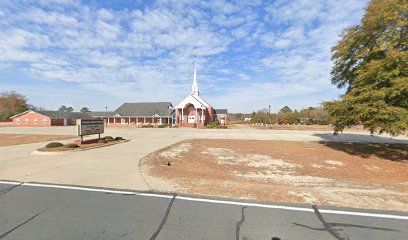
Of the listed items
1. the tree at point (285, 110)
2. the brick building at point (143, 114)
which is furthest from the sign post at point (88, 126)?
the tree at point (285, 110)

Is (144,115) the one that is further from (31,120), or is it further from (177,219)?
(177,219)

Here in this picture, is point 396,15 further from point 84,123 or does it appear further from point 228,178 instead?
point 84,123

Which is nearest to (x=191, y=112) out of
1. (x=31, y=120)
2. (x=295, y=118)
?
(x=295, y=118)

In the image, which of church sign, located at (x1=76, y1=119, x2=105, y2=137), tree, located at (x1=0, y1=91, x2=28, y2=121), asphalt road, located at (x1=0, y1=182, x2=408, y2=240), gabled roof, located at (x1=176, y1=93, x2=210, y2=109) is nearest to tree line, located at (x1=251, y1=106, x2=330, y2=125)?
gabled roof, located at (x1=176, y1=93, x2=210, y2=109)

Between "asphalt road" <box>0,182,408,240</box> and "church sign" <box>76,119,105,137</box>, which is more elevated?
"church sign" <box>76,119,105,137</box>

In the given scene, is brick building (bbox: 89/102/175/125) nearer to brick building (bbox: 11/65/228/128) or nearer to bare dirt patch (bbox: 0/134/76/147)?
brick building (bbox: 11/65/228/128)

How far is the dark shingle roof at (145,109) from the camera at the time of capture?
51.8m

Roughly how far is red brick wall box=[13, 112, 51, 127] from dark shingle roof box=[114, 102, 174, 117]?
55.0 feet

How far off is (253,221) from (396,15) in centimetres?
1233

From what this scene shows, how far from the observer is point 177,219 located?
13.2 ft

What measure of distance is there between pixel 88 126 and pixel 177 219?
14.3m

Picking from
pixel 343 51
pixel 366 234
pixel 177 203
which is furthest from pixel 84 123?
pixel 343 51

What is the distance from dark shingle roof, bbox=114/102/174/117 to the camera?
2041 inches

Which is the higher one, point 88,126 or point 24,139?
point 88,126
